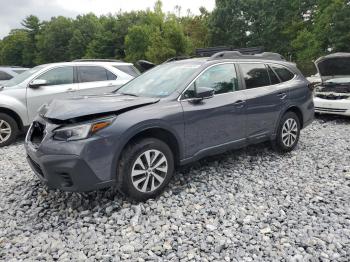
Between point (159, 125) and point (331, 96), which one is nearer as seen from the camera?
point (159, 125)

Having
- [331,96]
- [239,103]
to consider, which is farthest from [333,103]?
[239,103]

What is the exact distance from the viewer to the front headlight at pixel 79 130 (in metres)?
3.58

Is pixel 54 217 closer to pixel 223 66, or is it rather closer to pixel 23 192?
pixel 23 192

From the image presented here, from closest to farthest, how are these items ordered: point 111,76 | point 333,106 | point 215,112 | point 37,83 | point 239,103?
point 215,112, point 239,103, point 37,83, point 111,76, point 333,106

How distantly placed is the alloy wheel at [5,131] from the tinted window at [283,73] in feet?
17.3

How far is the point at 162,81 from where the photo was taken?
4.75 metres

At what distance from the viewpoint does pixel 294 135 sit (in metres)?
6.02

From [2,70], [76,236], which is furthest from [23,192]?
[2,70]

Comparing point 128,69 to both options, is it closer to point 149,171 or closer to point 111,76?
point 111,76

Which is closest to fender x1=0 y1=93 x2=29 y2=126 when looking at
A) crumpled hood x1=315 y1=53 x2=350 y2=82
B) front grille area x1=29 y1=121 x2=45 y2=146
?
front grille area x1=29 y1=121 x2=45 y2=146

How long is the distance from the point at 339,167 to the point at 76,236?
398 centimetres

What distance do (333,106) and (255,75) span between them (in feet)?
15.2

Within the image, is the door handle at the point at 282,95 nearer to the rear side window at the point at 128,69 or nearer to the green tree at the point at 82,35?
the rear side window at the point at 128,69

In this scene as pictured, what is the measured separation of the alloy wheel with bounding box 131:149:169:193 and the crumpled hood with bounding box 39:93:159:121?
583mm
